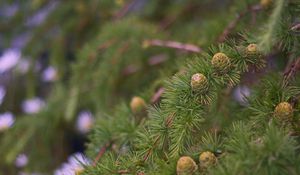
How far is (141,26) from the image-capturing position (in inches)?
46.8

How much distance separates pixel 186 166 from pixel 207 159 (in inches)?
1.3

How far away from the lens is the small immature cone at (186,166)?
55 cm

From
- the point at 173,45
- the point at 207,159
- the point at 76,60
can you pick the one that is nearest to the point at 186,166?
the point at 207,159

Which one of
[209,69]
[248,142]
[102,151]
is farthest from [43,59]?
[248,142]

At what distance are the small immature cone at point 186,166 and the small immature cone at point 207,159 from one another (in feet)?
0.04

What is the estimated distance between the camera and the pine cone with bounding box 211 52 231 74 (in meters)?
0.62

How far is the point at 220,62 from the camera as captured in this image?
62 centimetres

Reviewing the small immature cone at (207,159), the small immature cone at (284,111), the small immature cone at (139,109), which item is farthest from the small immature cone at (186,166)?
the small immature cone at (139,109)

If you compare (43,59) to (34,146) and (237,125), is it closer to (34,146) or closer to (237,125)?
(34,146)

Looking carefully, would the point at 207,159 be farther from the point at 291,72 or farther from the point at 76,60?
the point at 76,60

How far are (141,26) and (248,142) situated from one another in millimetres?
711

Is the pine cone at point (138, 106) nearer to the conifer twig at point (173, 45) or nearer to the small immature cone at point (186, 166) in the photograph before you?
the conifer twig at point (173, 45)

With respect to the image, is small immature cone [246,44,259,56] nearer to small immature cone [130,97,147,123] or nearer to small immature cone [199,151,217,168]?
small immature cone [199,151,217,168]

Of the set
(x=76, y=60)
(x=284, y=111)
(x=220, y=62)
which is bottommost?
(x=284, y=111)
